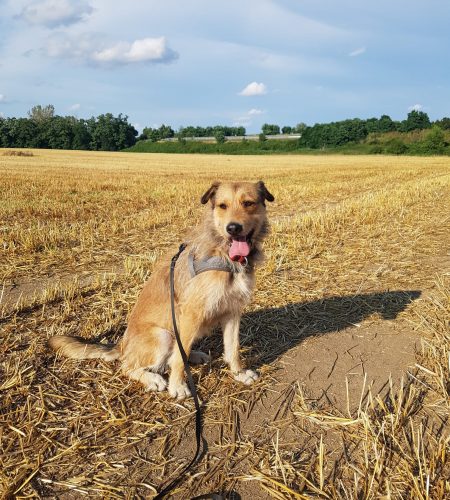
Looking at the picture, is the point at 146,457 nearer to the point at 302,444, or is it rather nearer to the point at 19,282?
the point at 302,444

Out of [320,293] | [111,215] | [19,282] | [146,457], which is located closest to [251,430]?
[146,457]

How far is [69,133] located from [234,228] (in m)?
96.7

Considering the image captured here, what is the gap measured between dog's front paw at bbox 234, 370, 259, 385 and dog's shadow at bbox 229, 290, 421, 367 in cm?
29

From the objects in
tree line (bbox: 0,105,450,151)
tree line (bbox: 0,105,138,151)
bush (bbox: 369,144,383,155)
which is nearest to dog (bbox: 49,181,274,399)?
bush (bbox: 369,144,383,155)

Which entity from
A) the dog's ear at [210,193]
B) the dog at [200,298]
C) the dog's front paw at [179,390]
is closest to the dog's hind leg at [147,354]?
the dog at [200,298]

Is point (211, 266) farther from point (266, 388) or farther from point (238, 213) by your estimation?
point (266, 388)

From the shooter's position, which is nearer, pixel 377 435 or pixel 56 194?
pixel 377 435

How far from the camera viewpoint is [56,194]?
15375mm

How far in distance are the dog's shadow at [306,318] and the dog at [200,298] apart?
0.67m

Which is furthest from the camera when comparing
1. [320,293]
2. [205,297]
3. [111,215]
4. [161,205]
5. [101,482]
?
[161,205]

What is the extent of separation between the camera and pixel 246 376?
12.9ft

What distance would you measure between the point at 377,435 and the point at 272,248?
17.7 ft

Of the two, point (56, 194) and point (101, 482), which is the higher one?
point (56, 194)

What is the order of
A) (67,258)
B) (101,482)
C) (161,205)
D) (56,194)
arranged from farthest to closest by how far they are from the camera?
(56,194) < (161,205) < (67,258) < (101,482)
